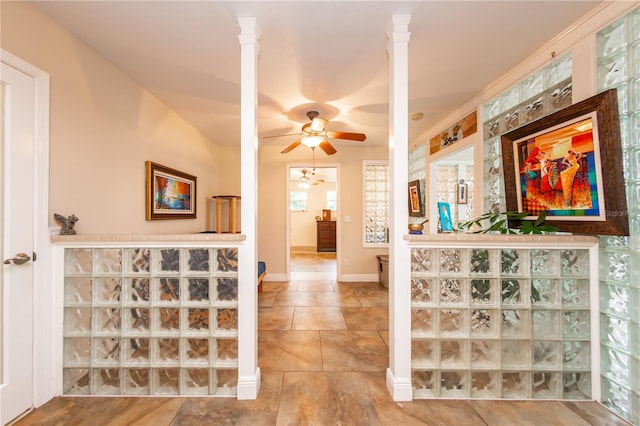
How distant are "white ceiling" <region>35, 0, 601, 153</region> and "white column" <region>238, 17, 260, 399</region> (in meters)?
0.27

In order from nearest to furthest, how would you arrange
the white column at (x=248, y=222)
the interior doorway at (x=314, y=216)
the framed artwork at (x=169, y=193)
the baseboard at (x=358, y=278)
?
the white column at (x=248, y=222)
the framed artwork at (x=169, y=193)
the baseboard at (x=358, y=278)
the interior doorway at (x=314, y=216)

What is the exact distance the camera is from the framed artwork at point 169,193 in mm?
2674

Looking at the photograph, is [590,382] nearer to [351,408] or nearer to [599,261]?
[599,261]

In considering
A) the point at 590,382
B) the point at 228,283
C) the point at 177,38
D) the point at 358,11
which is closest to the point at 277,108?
the point at 177,38

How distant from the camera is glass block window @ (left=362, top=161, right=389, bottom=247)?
15.8ft

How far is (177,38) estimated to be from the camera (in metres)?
1.86

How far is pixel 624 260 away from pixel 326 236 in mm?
6786

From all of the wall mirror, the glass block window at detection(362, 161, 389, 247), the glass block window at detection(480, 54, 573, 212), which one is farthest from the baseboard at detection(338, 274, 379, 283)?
the glass block window at detection(480, 54, 573, 212)

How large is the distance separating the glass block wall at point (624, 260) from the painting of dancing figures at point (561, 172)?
0.16 meters

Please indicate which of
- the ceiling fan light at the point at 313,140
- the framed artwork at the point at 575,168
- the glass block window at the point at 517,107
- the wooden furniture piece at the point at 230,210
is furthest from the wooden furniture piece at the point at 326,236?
the framed artwork at the point at 575,168

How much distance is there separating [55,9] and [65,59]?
0.92 ft

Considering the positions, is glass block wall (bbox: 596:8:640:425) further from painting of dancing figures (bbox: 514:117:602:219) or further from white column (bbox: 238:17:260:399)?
white column (bbox: 238:17:260:399)

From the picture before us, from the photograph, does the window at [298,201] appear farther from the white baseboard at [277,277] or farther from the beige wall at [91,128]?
the beige wall at [91,128]

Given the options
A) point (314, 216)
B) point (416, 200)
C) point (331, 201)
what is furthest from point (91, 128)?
point (331, 201)
